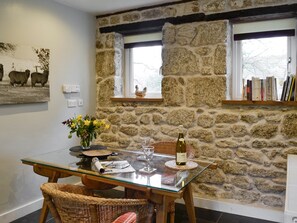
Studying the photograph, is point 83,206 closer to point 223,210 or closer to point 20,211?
point 20,211

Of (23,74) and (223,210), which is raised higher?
(23,74)

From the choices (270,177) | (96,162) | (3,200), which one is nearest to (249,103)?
(270,177)

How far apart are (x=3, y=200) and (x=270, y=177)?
270 centimetres

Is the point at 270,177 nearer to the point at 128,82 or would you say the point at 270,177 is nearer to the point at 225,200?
the point at 225,200

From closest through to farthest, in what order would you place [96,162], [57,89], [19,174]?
[96,162], [19,174], [57,89]

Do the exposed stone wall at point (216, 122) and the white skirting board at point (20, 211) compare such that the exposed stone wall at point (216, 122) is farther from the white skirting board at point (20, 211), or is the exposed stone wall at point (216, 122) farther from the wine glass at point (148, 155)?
the white skirting board at point (20, 211)

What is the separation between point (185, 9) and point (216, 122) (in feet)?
4.39

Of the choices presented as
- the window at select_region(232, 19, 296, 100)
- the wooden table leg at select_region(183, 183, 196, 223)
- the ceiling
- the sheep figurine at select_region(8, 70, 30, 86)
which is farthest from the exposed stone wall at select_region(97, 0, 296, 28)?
the wooden table leg at select_region(183, 183, 196, 223)

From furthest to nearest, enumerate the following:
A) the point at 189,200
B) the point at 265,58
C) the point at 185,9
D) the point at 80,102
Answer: the point at 80,102 < the point at 185,9 < the point at 265,58 < the point at 189,200

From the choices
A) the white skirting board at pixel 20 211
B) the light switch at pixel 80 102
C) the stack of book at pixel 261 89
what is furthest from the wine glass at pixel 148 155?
the light switch at pixel 80 102

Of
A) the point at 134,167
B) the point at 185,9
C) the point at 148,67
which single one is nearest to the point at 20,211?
the point at 134,167

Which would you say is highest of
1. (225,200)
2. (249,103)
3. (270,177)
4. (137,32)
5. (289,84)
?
(137,32)

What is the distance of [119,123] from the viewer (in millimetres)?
3637

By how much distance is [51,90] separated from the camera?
3154mm
